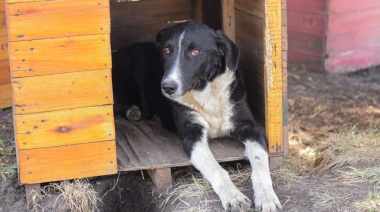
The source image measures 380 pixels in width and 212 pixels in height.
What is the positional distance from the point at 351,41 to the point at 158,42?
3.28 metres

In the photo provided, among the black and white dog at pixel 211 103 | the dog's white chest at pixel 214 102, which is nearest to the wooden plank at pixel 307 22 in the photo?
the black and white dog at pixel 211 103

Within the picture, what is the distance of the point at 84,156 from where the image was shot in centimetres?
409

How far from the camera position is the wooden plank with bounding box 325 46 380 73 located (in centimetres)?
721

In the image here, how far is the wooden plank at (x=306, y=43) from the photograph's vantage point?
7157 mm

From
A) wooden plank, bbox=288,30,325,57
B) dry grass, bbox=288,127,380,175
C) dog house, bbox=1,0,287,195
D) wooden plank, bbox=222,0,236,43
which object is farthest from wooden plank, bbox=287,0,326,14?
dog house, bbox=1,0,287,195

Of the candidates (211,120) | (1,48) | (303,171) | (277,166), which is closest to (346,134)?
(303,171)

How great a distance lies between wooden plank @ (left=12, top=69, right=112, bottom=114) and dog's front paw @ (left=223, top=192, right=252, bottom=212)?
3.22ft

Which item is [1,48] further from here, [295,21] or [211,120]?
[295,21]

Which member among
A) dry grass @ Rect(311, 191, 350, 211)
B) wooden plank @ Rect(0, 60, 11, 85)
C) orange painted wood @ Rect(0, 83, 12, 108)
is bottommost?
dry grass @ Rect(311, 191, 350, 211)

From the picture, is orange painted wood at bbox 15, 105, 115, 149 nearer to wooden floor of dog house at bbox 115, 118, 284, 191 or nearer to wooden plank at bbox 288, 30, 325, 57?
wooden floor of dog house at bbox 115, 118, 284, 191

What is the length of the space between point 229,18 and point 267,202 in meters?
1.96

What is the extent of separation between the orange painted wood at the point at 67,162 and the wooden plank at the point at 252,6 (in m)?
1.37

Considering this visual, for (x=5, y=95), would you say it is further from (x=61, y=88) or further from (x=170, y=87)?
(x=170, y=87)

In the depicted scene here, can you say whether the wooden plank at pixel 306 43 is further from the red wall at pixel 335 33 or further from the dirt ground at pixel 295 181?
the dirt ground at pixel 295 181
